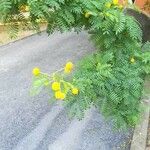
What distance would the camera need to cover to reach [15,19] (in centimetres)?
284

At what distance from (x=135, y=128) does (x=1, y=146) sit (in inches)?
82.4

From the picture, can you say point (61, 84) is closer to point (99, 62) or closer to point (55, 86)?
point (55, 86)

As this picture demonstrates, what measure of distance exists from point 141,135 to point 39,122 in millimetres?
1816

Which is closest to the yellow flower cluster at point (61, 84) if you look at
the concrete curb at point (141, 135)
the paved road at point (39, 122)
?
the concrete curb at point (141, 135)

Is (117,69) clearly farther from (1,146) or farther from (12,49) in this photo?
(12,49)

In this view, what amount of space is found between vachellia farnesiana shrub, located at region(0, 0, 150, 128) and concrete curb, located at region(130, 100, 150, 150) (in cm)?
129

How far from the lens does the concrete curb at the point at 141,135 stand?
4.98 m

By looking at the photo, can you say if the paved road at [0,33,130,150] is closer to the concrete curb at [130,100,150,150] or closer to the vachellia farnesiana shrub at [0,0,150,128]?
the concrete curb at [130,100,150,150]

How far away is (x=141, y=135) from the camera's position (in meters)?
5.25

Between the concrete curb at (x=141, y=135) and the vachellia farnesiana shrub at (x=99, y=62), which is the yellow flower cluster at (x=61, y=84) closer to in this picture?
the vachellia farnesiana shrub at (x=99, y=62)

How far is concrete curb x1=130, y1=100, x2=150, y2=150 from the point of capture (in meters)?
4.98

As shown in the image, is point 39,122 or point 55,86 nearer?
point 55,86

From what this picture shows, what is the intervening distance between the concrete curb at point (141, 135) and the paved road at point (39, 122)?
191 mm

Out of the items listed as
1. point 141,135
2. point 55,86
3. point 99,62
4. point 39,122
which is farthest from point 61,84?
point 39,122
